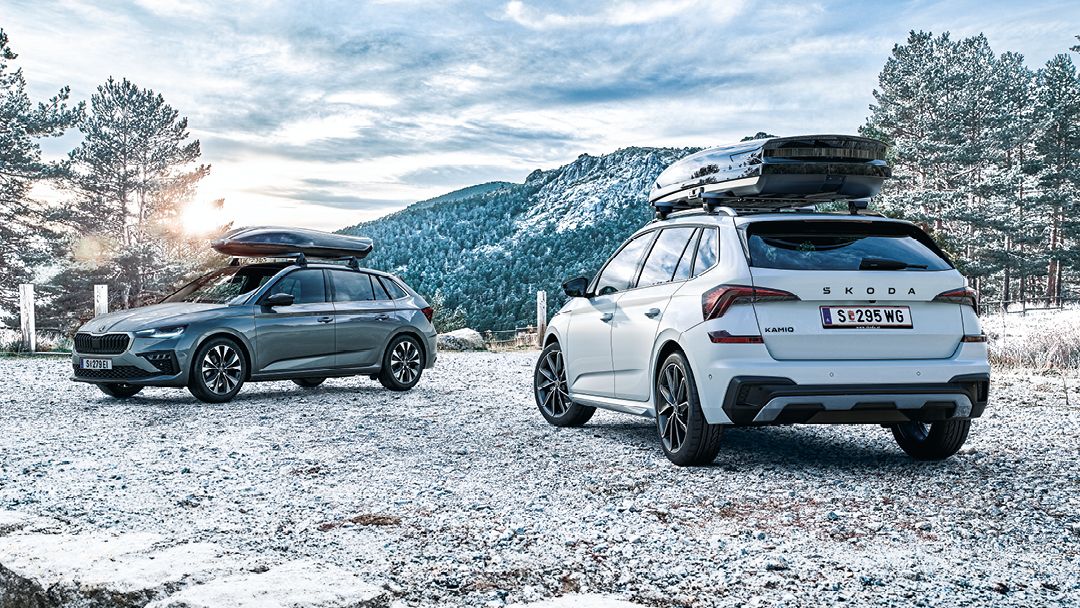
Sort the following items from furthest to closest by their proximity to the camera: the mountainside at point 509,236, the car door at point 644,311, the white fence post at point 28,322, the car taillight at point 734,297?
1. the mountainside at point 509,236
2. the white fence post at point 28,322
3. the car door at point 644,311
4. the car taillight at point 734,297

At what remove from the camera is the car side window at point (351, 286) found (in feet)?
39.1

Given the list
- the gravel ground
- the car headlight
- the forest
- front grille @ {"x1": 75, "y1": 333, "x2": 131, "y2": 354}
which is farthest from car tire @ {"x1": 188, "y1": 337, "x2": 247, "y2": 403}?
the forest

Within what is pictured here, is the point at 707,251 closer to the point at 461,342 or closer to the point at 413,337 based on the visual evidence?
the point at 413,337

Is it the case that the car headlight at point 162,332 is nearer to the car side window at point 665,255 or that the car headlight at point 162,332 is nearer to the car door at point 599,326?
the car door at point 599,326

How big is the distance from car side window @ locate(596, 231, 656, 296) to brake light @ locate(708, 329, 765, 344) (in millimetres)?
1743

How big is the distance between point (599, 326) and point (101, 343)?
5.88m

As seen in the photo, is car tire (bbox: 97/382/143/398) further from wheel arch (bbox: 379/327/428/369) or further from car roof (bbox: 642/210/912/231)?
car roof (bbox: 642/210/912/231)

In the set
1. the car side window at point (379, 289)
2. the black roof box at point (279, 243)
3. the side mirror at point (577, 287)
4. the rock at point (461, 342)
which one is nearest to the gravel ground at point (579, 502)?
the side mirror at point (577, 287)

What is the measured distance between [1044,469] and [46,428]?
8.04 m

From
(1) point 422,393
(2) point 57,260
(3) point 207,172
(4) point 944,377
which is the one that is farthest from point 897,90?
(4) point 944,377

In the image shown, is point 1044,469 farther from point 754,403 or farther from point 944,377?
point 754,403

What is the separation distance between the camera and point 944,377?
19.7ft

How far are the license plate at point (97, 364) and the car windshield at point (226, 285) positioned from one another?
1.24 meters

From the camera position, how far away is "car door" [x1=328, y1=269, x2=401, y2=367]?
11812mm
